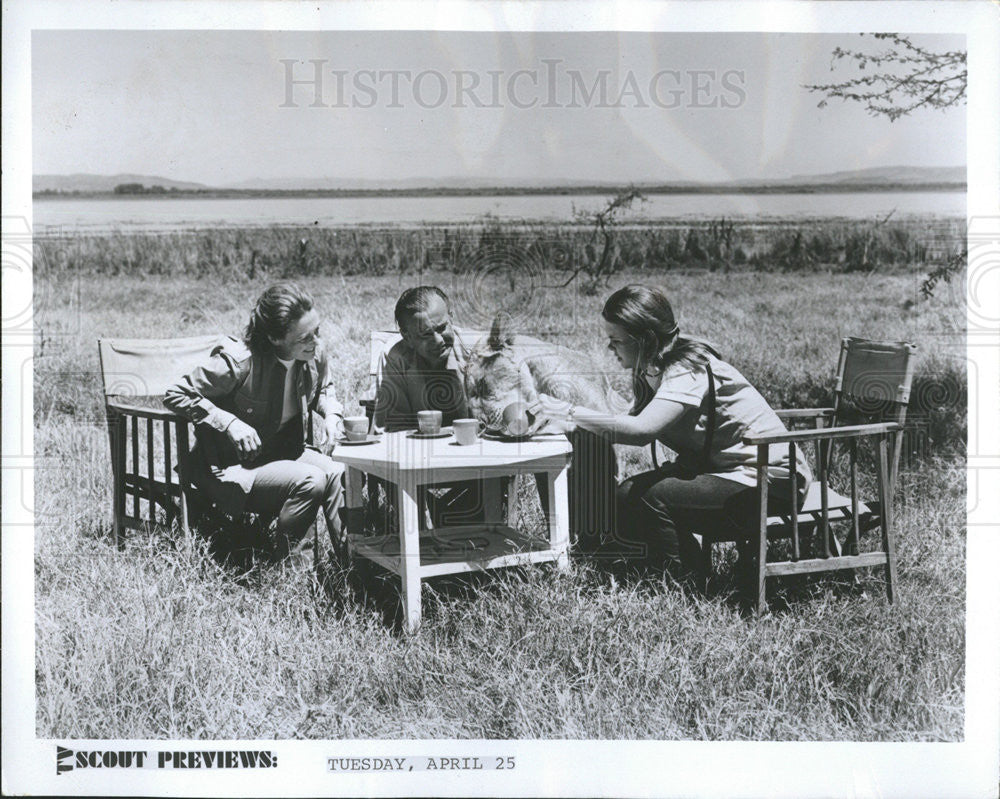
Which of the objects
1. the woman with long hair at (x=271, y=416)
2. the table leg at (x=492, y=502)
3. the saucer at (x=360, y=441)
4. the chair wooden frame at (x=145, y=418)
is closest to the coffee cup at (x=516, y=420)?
the table leg at (x=492, y=502)

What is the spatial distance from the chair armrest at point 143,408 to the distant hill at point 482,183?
2.44ft

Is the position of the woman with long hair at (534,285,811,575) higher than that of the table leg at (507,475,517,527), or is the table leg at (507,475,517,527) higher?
the woman with long hair at (534,285,811,575)

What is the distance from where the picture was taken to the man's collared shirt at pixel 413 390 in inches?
136

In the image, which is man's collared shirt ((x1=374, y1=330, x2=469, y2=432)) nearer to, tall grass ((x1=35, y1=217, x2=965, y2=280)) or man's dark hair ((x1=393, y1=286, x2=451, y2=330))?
man's dark hair ((x1=393, y1=286, x2=451, y2=330))

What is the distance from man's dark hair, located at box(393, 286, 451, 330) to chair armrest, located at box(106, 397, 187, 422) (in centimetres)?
86

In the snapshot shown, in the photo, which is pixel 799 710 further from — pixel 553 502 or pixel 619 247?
pixel 619 247

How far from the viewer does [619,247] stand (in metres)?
3.46

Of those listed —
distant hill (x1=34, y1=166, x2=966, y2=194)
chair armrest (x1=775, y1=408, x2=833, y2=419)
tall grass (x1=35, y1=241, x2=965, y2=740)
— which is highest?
distant hill (x1=34, y1=166, x2=966, y2=194)

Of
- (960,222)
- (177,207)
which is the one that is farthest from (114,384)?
(960,222)

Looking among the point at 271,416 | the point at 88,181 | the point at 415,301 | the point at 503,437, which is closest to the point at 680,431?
the point at 503,437

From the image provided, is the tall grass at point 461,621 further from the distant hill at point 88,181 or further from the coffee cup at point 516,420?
the coffee cup at point 516,420

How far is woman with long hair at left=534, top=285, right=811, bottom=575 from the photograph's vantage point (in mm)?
3229

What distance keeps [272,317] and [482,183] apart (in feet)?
2.97

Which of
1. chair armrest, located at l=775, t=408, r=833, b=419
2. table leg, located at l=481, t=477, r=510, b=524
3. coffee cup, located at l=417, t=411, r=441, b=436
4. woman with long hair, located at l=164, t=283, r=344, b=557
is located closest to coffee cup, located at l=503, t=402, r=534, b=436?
coffee cup, located at l=417, t=411, r=441, b=436
